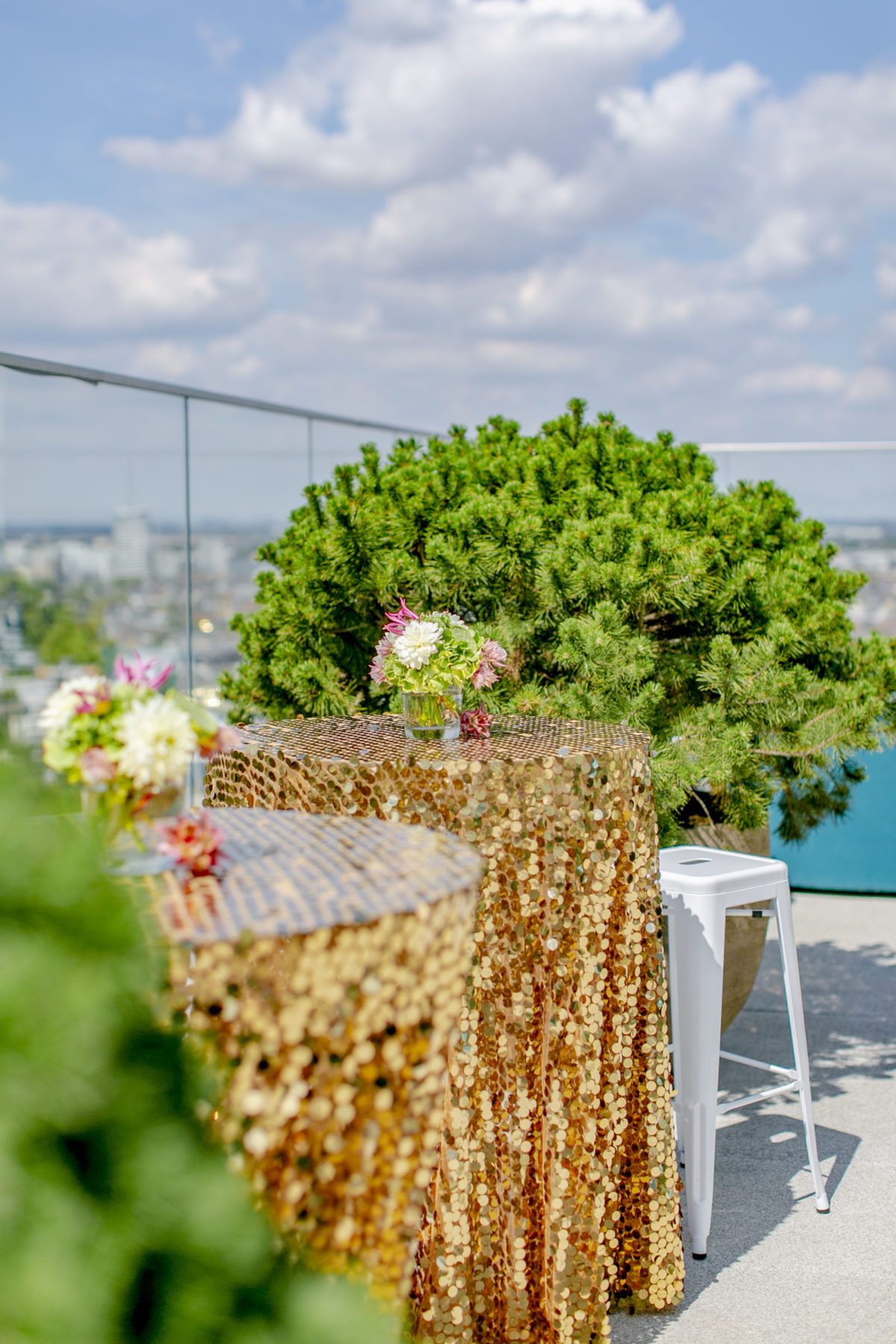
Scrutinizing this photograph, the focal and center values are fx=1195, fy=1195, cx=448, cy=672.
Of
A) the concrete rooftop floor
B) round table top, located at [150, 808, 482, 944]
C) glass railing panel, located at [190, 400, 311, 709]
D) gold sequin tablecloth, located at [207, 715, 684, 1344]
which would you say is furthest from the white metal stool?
glass railing panel, located at [190, 400, 311, 709]

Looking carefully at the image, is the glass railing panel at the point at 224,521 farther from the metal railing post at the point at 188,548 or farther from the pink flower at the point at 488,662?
the pink flower at the point at 488,662

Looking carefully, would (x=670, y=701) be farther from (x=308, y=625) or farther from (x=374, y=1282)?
(x=374, y=1282)

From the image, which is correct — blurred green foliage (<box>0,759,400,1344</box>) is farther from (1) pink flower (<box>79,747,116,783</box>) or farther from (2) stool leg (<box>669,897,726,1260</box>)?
(2) stool leg (<box>669,897,726,1260</box>)

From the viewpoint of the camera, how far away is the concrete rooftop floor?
2344 millimetres

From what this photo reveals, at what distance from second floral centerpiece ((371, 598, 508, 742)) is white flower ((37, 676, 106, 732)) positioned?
44.9 inches

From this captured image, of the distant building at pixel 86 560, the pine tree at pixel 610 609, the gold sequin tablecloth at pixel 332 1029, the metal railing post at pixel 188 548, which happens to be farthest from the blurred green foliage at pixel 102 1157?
the metal railing post at pixel 188 548

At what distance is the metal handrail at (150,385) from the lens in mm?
2908

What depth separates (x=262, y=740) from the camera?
2395 mm

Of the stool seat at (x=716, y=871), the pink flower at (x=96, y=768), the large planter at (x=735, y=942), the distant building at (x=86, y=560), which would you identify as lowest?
the large planter at (x=735, y=942)

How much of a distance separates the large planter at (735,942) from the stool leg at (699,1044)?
86 centimetres

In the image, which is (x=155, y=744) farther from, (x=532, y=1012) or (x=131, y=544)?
(x=131, y=544)

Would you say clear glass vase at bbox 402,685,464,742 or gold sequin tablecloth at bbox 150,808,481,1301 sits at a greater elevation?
clear glass vase at bbox 402,685,464,742

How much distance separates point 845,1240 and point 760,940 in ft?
3.56

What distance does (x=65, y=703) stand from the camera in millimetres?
1290
